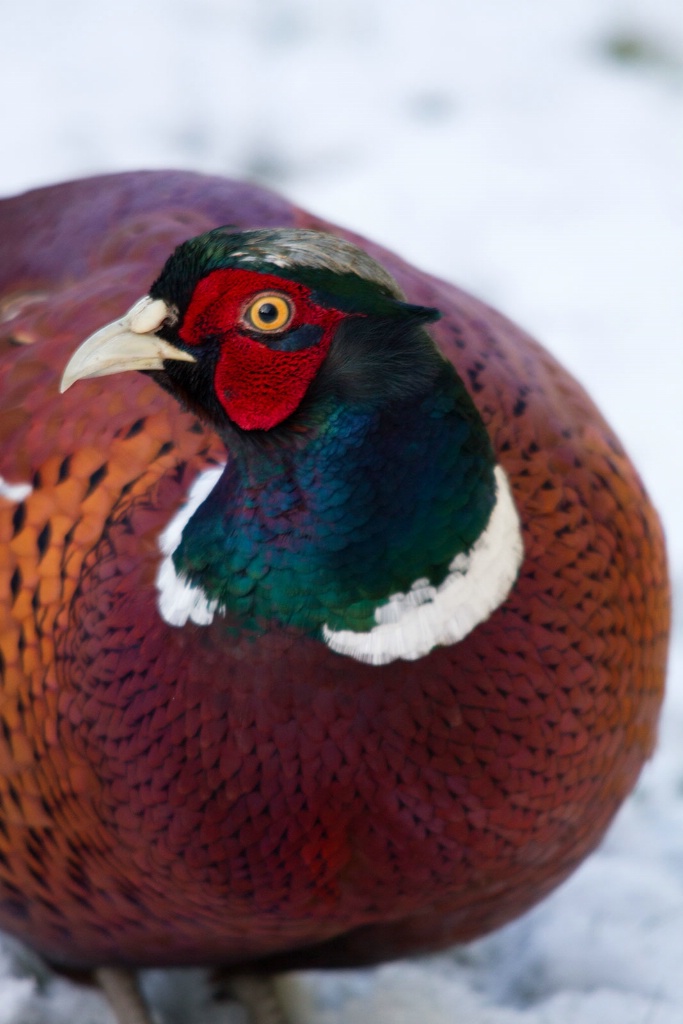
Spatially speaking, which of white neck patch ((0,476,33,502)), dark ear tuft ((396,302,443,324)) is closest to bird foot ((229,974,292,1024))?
white neck patch ((0,476,33,502))

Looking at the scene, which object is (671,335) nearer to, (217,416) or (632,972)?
(632,972)

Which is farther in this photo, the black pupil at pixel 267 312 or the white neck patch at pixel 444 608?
the white neck patch at pixel 444 608

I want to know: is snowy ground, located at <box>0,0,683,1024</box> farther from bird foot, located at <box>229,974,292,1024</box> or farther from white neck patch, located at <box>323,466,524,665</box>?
white neck patch, located at <box>323,466,524,665</box>

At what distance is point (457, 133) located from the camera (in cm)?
464

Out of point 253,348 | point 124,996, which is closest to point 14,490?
point 253,348

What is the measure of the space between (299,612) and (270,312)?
0.36 metres

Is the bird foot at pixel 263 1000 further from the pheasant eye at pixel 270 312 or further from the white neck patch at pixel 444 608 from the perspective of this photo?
the pheasant eye at pixel 270 312

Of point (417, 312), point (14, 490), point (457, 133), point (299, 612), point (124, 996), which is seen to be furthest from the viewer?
point (457, 133)

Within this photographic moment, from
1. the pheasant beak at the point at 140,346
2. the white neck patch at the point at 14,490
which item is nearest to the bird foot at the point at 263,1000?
the white neck patch at the point at 14,490

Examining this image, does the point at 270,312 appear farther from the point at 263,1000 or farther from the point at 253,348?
the point at 263,1000

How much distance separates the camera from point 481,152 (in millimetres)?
4570

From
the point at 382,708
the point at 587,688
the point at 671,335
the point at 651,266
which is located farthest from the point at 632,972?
the point at 651,266

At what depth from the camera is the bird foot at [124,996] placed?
2504mm

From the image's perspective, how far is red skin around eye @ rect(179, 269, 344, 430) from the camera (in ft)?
5.15
